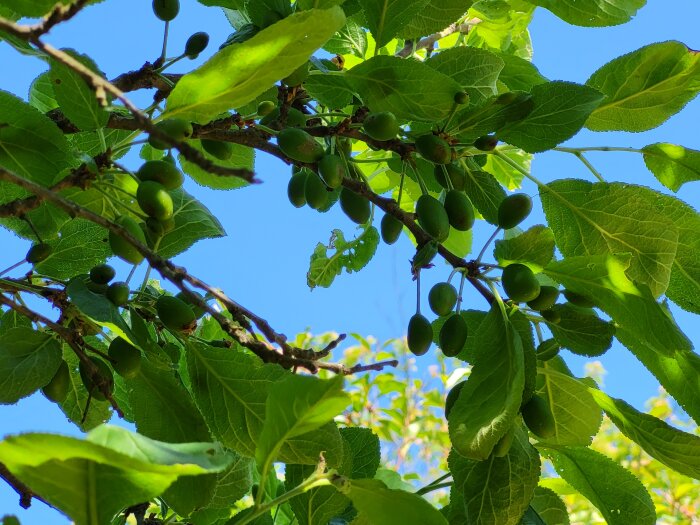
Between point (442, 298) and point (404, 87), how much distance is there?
1.52 feet

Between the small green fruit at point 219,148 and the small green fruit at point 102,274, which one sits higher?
the small green fruit at point 219,148

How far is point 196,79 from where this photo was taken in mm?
1484

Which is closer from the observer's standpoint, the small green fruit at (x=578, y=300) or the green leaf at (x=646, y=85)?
the small green fruit at (x=578, y=300)

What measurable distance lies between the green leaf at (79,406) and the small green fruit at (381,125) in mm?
1010

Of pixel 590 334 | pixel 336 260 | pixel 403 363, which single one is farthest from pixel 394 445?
pixel 590 334

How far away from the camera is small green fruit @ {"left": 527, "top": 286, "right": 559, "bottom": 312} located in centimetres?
182

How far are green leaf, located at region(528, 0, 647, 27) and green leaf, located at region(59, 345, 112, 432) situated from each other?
5.08 feet

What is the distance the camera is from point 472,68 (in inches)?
75.7

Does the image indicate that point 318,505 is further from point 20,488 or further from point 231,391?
point 20,488

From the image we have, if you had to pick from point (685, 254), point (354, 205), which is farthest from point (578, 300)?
point (354, 205)

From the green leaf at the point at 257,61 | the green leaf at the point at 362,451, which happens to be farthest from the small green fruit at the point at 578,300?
A: the green leaf at the point at 257,61

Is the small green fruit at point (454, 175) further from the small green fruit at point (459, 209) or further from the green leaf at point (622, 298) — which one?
the green leaf at point (622, 298)

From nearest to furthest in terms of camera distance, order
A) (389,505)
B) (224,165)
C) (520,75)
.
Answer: (389,505) → (520,75) → (224,165)

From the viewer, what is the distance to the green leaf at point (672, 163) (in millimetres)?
2238
